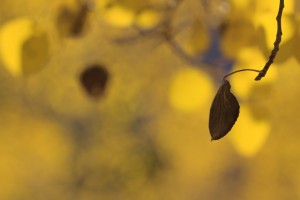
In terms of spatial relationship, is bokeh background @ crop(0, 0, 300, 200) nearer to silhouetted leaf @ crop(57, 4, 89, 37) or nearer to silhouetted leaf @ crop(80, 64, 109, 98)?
silhouetted leaf @ crop(80, 64, 109, 98)

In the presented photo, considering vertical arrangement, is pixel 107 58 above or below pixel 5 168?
above

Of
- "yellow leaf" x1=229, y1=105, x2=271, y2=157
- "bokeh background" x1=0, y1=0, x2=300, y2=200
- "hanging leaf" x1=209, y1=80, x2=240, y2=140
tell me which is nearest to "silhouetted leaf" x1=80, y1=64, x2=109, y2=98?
"bokeh background" x1=0, y1=0, x2=300, y2=200

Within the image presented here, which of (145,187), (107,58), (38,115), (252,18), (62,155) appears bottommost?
(145,187)

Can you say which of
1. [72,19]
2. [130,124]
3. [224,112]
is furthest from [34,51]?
[130,124]

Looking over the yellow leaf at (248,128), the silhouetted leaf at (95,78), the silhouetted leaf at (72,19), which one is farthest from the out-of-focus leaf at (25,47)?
the yellow leaf at (248,128)

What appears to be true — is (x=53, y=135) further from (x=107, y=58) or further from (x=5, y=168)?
(x=107, y=58)

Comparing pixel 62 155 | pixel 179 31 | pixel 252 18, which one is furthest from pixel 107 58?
pixel 252 18

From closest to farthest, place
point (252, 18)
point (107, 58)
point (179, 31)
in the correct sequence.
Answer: point (252, 18), point (179, 31), point (107, 58)
